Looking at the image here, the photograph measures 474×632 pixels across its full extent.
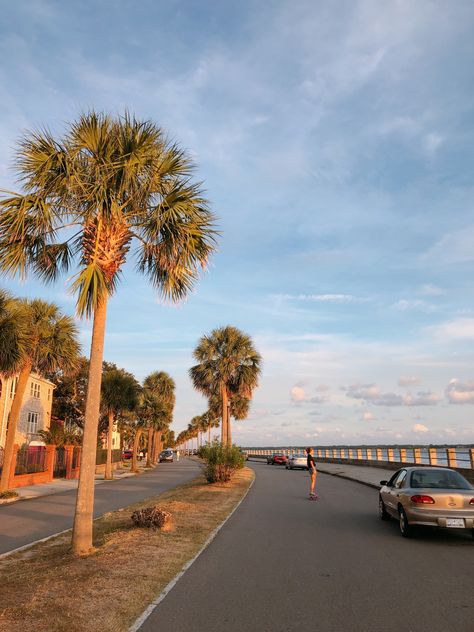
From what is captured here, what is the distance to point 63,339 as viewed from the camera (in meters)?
21.9

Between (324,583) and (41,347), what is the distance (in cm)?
1723

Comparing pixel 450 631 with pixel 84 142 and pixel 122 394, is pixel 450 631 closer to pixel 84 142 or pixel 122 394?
pixel 84 142

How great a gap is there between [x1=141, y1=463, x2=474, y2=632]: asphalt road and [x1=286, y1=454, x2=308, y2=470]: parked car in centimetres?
2950

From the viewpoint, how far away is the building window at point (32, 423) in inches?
1462

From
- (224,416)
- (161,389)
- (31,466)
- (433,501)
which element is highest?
(161,389)

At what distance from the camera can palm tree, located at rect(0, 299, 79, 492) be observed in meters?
20.5

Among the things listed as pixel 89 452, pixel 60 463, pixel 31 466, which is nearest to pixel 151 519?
pixel 89 452

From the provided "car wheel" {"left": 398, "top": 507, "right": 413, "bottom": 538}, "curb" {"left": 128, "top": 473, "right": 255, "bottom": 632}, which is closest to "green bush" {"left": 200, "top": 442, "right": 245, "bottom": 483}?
"curb" {"left": 128, "top": 473, "right": 255, "bottom": 632}

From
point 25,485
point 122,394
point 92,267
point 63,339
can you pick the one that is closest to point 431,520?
point 92,267

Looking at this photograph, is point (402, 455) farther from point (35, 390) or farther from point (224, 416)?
point (35, 390)

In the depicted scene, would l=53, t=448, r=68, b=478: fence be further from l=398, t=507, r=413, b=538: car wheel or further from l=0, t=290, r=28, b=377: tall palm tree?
l=398, t=507, r=413, b=538: car wheel

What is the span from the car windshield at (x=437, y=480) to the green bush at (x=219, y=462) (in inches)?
515

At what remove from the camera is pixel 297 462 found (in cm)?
4134

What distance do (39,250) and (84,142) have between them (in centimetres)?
231
